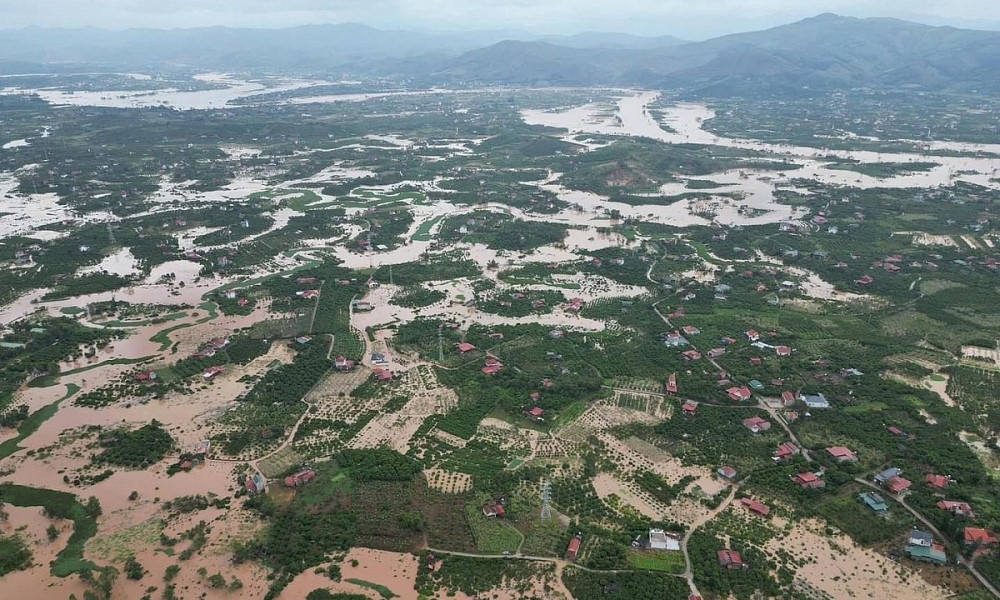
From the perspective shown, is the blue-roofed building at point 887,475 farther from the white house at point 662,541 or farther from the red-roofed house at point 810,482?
the white house at point 662,541

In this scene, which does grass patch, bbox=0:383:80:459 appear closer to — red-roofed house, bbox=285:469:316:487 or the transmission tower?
red-roofed house, bbox=285:469:316:487

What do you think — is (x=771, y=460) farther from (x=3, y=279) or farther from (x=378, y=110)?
(x=378, y=110)

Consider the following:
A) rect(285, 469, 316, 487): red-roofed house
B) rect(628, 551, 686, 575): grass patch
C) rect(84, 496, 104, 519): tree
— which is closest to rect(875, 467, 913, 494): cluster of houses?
rect(628, 551, 686, 575): grass patch

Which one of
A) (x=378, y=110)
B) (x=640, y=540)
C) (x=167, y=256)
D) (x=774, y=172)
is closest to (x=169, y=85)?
(x=378, y=110)

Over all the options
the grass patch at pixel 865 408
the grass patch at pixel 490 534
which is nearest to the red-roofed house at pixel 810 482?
the grass patch at pixel 865 408

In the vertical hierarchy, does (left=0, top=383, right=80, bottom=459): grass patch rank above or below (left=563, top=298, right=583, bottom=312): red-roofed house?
below

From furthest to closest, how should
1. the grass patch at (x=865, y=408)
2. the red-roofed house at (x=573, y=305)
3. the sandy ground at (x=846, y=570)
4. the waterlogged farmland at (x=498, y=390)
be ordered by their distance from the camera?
the red-roofed house at (x=573, y=305) → the grass patch at (x=865, y=408) → the waterlogged farmland at (x=498, y=390) → the sandy ground at (x=846, y=570)

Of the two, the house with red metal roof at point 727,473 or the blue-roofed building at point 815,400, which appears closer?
the house with red metal roof at point 727,473
